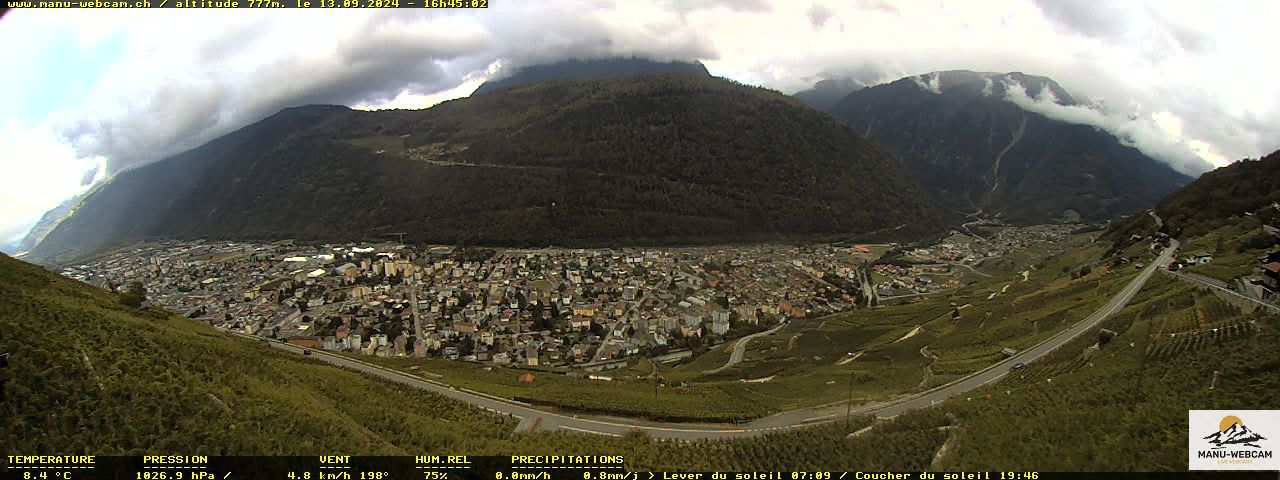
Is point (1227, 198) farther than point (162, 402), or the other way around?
point (1227, 198)

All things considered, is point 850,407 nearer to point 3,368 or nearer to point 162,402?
point 162,402

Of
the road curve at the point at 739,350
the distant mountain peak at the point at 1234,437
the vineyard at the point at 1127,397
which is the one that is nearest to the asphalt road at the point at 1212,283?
the vineyard at the point at 1127,397

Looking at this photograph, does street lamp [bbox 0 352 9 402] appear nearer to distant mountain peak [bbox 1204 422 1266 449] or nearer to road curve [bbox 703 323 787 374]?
distant mountain peak [bbox 1204 422 1266 449]

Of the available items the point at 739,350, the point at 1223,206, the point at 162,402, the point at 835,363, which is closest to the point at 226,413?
the point at 162,402

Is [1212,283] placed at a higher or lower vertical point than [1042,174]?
lower

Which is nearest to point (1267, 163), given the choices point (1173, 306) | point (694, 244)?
point (1173, 306)

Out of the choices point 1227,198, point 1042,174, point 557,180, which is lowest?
point 1227,198
